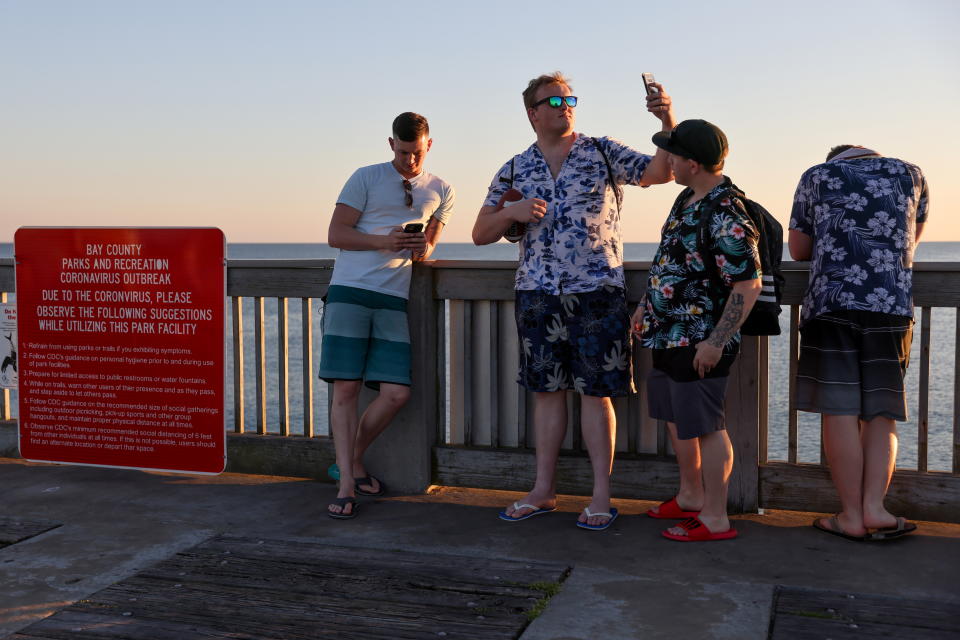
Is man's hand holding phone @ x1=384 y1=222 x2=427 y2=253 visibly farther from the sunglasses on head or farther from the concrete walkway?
the concrete walkway

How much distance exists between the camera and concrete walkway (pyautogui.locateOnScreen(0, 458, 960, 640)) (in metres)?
3.28

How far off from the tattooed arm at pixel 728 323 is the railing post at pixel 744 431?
22.5 inches

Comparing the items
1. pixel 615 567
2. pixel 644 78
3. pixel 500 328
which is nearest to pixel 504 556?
pixel 615 567

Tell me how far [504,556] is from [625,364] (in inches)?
40.4

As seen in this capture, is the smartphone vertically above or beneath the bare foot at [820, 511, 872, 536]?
above


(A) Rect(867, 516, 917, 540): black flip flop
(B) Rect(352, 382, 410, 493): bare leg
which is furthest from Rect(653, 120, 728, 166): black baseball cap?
(B) Rect(352, 382, 410, 493): bare leg

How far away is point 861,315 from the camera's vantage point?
3.98 metres

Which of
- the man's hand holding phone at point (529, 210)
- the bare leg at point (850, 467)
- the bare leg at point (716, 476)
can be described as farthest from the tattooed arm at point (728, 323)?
the man's hand holding phone at point (529, 210)

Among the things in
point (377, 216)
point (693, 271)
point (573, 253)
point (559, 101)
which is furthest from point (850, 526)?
point (377, 216)

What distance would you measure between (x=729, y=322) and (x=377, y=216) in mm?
1768

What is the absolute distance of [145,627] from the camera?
3.13 metres

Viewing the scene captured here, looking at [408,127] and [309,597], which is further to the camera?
[408,127]

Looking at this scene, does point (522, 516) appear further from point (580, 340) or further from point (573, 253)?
point (573, 253)

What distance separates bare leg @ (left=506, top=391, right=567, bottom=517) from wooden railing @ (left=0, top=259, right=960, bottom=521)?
1.05 feet
